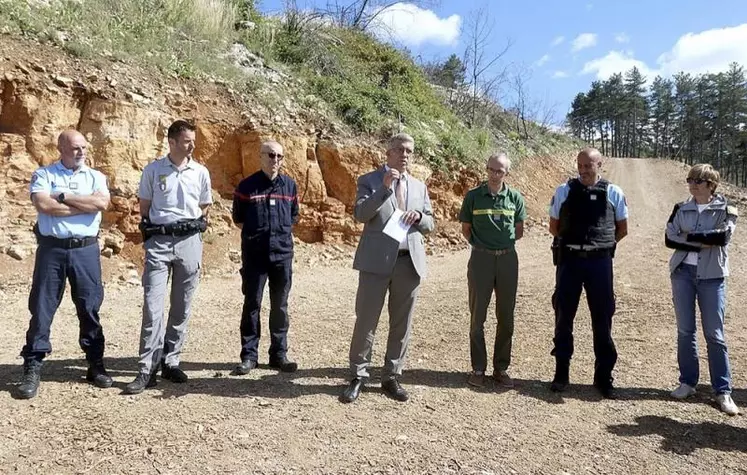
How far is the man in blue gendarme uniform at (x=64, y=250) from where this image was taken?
3.83m

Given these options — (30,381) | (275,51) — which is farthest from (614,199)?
(275,51)

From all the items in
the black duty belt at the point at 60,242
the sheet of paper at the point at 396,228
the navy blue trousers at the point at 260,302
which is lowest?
the navy blue trousers at the point at 260,302

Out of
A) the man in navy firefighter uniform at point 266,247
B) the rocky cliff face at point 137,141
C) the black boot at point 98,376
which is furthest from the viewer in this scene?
the rocky cliff face at point 137,141

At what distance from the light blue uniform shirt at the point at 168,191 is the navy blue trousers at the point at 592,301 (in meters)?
3.03

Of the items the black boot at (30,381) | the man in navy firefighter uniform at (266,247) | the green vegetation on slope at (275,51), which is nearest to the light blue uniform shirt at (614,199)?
the man in navy firefighter uniform at (266,247)

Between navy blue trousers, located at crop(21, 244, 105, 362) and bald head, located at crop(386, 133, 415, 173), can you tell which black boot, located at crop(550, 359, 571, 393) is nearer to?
bald head, located at crop(386, 133, 415, 173)

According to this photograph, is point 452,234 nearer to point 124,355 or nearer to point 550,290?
point 550,290

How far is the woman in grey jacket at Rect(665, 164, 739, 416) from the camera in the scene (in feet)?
13.4

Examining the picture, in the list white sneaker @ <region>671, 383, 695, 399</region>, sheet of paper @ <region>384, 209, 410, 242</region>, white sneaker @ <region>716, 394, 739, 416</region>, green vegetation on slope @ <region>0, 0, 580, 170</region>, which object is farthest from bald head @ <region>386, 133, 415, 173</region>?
green vegetation on slope @ <region>0, 0, 580, 170</region>

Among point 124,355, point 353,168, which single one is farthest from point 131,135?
point 124,355

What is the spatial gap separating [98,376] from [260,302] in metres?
1.34

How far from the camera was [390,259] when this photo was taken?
3.95m

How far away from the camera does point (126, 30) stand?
33.2ft

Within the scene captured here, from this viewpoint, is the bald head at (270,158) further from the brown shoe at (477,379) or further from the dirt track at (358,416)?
the brown shoe at (477,379)
